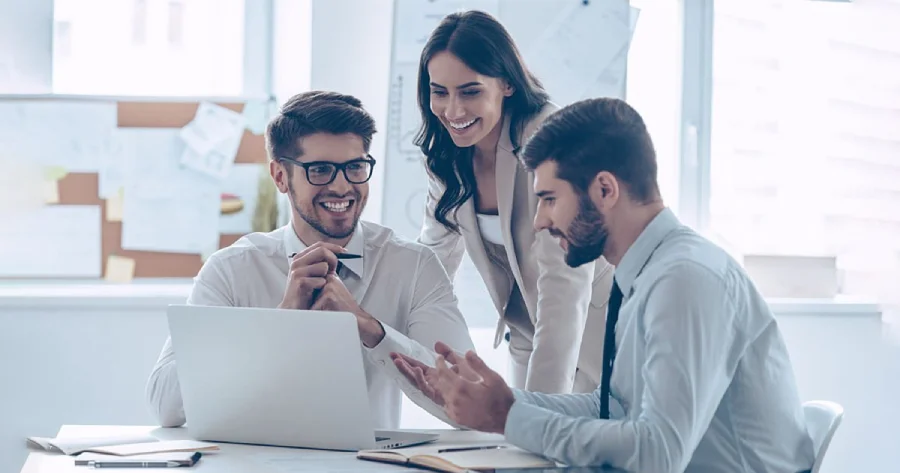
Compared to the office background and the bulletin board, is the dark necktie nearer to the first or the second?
the office background

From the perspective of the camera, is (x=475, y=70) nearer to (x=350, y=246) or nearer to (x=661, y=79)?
(x=350, y=246)

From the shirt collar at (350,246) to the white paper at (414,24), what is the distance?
1309mm

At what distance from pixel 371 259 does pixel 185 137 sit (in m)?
1.46

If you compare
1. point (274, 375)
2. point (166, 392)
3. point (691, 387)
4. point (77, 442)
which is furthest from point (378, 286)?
point (691, 387)

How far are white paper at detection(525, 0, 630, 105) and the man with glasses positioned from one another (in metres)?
1.44

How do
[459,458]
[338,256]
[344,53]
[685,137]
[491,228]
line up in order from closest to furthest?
1. [459,458]
2. [338,256]
3. [491,228]
4. [344,53]
5. [685,137]

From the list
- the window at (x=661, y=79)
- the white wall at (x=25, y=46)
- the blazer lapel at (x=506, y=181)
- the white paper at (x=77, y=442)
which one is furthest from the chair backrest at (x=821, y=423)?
the white wall at (x=25, y=46)

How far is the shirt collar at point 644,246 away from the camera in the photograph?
1.69 m

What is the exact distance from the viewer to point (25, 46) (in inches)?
137

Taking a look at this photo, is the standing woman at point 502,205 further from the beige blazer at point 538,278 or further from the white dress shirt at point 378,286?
the white dress shirt at point 378,286

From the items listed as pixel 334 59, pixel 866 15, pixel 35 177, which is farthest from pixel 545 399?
pixel 866 15

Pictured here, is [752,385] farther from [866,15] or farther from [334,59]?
[866,15]

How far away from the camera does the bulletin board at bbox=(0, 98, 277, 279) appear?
3426 millimetres

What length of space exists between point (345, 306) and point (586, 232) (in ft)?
1.63
